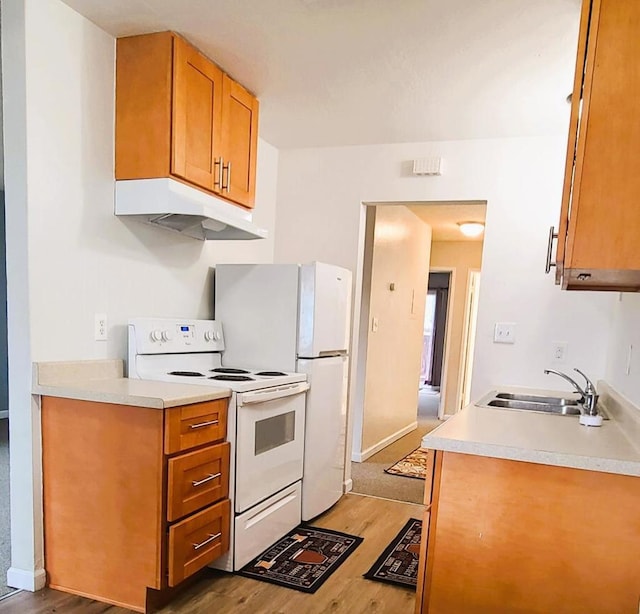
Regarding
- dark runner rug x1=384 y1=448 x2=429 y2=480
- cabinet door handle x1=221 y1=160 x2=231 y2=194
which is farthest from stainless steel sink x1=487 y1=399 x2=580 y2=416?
cabinet door handle x1=221 y1=160 x2=231 y2=194

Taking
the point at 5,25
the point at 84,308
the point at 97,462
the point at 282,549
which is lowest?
the point at 282,549

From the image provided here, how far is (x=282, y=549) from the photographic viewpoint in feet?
7.96

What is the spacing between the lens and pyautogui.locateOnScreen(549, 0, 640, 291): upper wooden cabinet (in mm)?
1182

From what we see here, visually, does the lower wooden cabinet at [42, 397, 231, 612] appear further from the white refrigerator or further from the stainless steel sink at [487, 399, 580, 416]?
the stainless steel sink at [487, 399, 580, 416]

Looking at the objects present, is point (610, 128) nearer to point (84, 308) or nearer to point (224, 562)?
point (84, 308)

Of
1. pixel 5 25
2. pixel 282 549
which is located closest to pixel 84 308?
pixel 5 25

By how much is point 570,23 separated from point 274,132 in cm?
179

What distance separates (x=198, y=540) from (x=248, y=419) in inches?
20.0

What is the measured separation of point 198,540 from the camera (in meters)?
1.94

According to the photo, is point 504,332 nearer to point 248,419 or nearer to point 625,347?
point 625,347

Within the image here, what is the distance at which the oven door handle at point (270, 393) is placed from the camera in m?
2.11

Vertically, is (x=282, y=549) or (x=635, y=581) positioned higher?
(x=635, y=581)

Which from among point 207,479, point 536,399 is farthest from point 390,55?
point 207,479

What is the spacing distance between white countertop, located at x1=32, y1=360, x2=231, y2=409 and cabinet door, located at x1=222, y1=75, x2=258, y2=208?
3.36 feet
